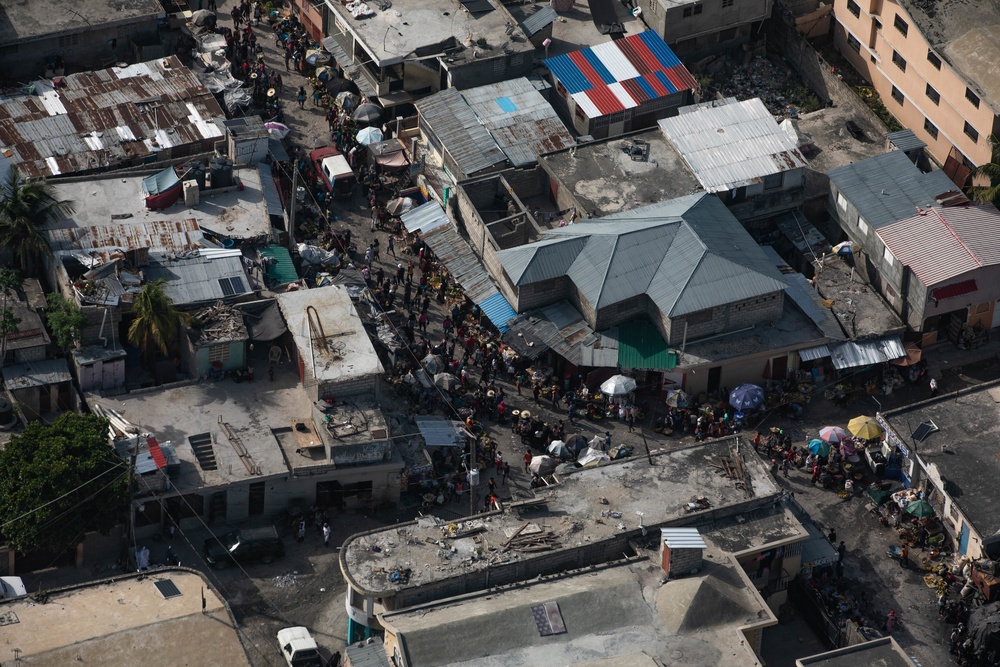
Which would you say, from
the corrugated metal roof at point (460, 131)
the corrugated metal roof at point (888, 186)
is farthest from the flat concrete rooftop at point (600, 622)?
the corrugated metal roof at point (460, 131)

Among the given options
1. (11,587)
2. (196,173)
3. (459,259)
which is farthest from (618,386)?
(11,587)

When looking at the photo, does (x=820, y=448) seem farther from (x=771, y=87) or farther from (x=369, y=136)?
(x=369, y=136)

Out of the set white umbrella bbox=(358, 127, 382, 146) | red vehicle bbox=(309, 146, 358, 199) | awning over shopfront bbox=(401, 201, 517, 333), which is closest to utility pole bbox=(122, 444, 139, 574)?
awning over shopfront bbox=(401, 201, 517, 333)

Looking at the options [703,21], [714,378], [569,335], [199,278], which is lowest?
[714,378]

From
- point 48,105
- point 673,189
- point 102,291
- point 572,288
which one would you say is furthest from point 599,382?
point 48,105

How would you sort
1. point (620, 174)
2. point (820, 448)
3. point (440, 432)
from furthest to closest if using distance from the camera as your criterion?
point (620, 174) < point (820, 448) < point (440, 432)

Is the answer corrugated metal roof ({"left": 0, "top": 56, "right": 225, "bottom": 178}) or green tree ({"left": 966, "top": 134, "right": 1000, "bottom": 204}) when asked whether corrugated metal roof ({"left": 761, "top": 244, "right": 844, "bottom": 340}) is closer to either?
green tree ({"left": 966, "top": 134, "right": 1000, "bottom": 204})
